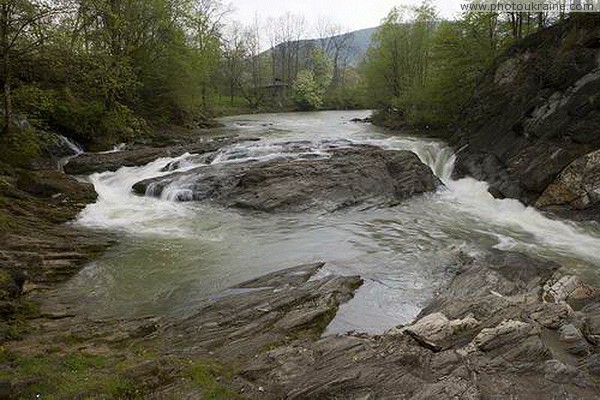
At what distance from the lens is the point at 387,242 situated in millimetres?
12875

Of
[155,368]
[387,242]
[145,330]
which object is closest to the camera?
[155,368]

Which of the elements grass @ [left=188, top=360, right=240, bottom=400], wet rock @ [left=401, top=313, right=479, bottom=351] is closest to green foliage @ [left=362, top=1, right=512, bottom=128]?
wet rock @ [left=401, top=313, right=479, bottom=351]

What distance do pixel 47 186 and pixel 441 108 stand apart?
905 inches

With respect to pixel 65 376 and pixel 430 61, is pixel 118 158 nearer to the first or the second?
pixel 65 376

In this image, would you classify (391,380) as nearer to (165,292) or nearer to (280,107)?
(165,292)

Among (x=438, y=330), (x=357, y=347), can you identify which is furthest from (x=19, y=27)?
(x=438, y=330)

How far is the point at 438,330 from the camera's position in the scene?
6.91 meters

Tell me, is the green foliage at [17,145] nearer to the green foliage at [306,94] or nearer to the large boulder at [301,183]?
the large boulder at [301,183]

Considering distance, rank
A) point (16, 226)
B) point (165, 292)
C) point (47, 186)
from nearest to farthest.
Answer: point (165, 292), point (16, 226), point (47, 186)

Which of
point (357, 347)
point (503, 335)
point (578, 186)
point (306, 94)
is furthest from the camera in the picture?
point (306, 94)

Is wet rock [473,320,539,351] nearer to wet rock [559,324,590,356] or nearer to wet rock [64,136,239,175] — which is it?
wet rock [559,324,590,356]

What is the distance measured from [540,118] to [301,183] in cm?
957

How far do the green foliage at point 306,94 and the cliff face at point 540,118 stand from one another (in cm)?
4765

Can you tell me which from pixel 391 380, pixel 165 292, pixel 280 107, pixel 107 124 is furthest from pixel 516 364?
pixel 280 107
